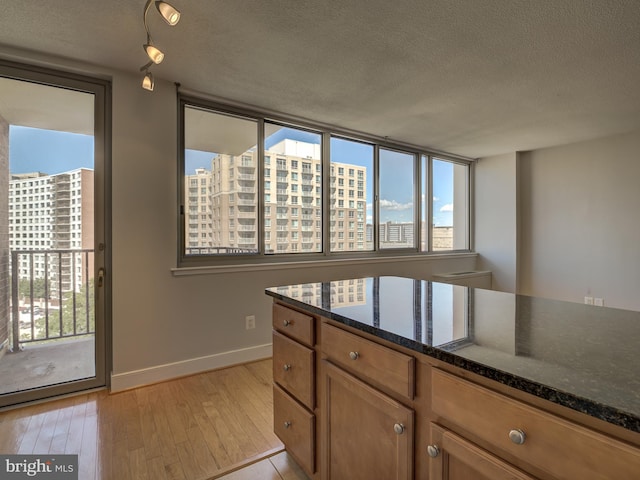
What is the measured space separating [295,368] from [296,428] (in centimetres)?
28

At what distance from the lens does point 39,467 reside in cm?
166

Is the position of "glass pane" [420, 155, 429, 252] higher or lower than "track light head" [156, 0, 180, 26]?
lower

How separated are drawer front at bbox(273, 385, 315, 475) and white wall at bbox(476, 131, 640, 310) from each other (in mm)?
4284

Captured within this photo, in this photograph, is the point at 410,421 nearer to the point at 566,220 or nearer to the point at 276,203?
the point at 276,203


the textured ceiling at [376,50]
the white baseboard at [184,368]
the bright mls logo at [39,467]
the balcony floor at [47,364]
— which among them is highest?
the textured ceiling at [376,50]

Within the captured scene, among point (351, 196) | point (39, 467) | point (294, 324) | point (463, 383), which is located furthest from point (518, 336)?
point (351, 196)

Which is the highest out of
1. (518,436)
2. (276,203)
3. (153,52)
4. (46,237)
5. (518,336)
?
(153,52)

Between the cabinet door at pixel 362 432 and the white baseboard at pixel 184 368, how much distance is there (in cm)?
173

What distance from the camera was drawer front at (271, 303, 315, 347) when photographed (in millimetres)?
1407

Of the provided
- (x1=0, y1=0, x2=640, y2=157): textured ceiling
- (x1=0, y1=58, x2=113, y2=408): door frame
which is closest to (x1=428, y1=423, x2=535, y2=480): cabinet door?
(x1=0, y1=0, x2=640, y2=157): textured ceiling

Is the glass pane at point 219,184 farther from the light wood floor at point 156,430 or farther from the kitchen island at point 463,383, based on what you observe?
the kitchen island at point 463,383

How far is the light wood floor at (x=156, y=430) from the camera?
167cm

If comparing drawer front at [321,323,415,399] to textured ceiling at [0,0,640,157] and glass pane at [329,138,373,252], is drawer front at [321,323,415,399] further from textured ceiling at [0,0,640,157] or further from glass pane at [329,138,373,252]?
glass pane at [329,138,373,252]

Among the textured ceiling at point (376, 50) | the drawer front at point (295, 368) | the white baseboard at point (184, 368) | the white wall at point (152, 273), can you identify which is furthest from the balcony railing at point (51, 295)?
the drawer front at point (295, 368)
